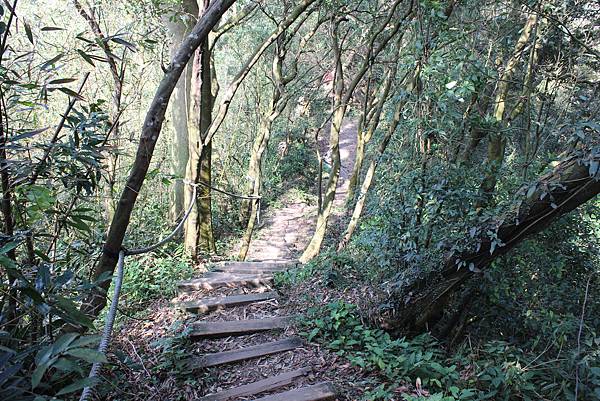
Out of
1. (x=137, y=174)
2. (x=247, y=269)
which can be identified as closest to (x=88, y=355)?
(x=137, y=174)

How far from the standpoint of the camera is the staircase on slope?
10.1 ft

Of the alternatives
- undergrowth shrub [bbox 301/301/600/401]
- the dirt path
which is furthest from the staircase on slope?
the dirt path

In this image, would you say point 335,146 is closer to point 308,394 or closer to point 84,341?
point 308,394

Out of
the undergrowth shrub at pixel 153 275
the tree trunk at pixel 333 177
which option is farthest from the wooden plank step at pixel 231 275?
the tree trunk at pixel 333 177

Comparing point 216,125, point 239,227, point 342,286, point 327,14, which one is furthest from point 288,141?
point 342,286

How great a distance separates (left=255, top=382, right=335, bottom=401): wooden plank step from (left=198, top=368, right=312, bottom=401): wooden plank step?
170 mm

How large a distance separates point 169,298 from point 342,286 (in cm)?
204

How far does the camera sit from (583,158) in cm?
260

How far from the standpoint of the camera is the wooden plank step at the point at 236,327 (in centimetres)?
391

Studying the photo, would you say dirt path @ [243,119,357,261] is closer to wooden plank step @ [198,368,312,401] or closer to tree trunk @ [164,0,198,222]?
tree trunk @ [164,0,198,222]

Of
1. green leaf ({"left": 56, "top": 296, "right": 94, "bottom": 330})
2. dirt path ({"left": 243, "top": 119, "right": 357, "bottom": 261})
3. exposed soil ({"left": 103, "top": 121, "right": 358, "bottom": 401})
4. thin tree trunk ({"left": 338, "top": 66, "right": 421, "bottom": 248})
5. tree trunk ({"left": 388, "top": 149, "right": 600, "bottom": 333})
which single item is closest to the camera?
green leaf ({"left": 56, "top": 296, "right": 94, "bottom": 330})

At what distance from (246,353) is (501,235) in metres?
2.39

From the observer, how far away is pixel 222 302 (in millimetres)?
4500

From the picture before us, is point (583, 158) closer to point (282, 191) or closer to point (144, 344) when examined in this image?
point (144, 344)
